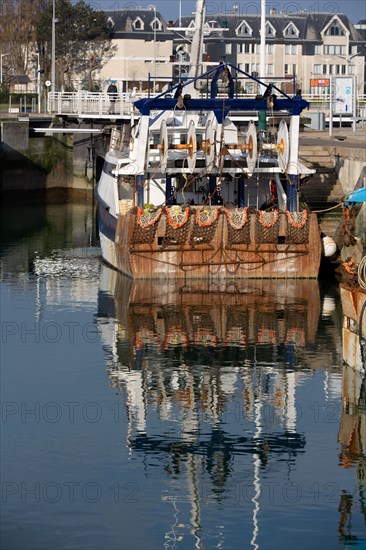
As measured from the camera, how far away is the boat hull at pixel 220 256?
3853 centimetres

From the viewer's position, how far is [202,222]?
3828 cm

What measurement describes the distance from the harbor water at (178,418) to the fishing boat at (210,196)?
0.76 meters

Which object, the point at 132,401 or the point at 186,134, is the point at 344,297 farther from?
the point at 186,134

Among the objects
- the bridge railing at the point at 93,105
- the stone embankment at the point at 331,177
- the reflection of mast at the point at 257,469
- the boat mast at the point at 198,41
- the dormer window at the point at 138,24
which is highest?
the dormer window at the point at 138,24

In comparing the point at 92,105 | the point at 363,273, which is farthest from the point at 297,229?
the point at 92,105

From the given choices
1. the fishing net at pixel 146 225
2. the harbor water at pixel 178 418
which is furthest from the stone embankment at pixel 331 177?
the fishing net at pixel 146 225

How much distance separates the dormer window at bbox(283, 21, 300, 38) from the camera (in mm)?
122750

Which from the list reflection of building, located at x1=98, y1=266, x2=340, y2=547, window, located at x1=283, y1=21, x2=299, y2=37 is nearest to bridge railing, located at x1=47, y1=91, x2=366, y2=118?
reflection of building, located at x1=98, y1=266, x2=340, y2=547

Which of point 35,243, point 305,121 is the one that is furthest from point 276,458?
point 305,121

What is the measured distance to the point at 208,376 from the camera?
95.2ft

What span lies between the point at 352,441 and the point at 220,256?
50.0ft

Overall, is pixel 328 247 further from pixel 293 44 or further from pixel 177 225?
pixel 293 44

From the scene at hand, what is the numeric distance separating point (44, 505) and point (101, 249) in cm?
2649

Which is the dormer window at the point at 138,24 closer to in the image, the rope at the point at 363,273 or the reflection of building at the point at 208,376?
the reflection of building at the point at 208,376
